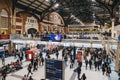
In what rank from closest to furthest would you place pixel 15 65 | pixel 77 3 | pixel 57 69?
1. pixel 57 69
2. pixel 15 65
3. pixel 77 3

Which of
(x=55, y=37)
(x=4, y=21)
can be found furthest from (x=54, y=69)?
(x=4, y=21)

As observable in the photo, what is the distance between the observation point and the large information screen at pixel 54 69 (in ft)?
28.2

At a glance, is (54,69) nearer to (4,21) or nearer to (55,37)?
(55,37)

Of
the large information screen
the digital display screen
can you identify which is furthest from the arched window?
the large information screen

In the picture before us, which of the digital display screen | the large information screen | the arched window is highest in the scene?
the arched window

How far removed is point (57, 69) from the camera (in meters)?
8.70

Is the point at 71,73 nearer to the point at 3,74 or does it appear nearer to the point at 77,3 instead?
the point at 3,74

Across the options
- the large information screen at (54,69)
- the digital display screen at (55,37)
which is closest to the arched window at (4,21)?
the digital display screen at (55,37)

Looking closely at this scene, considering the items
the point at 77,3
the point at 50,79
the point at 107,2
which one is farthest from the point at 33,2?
the point at 50,79

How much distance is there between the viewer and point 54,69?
884 cm

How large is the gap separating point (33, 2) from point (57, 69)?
23522mm

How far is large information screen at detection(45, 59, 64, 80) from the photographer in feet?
28.2

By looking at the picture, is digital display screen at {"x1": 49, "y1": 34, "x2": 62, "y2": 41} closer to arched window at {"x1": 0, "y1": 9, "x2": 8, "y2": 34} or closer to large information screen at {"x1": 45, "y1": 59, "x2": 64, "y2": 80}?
arched window at {"x1": 0, "y1": 9, "x2": 8, "y2": 34}

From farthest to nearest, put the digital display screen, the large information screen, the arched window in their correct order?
the arched window, the digital display screen, the large information screen
